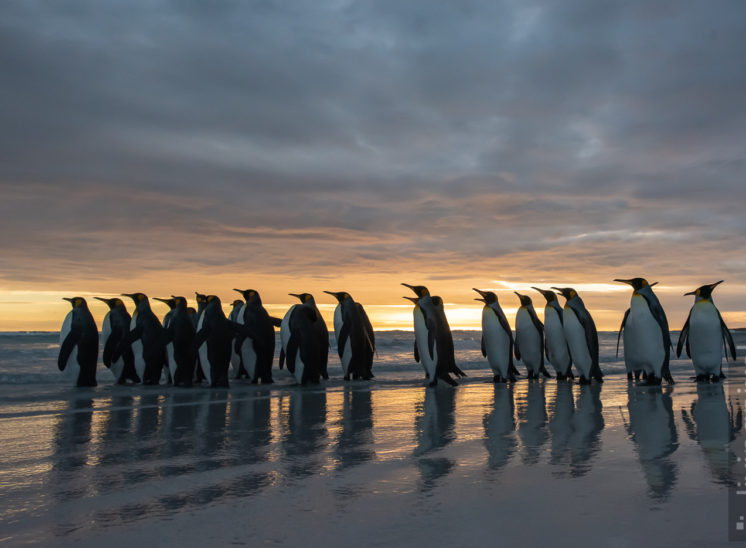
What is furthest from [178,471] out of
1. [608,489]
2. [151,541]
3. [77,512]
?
[608,489]

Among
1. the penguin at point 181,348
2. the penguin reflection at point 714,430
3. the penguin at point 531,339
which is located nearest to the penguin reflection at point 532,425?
the penguin reflection at point 714,430

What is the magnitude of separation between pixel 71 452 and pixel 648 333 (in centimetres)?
919

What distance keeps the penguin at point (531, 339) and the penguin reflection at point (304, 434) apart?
576cm

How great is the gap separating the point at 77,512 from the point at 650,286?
1053 centimetres

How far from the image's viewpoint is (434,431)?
5910 millimetres

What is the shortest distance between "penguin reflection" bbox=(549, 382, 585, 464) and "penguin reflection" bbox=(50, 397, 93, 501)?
298cm

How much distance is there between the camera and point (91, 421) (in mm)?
7129

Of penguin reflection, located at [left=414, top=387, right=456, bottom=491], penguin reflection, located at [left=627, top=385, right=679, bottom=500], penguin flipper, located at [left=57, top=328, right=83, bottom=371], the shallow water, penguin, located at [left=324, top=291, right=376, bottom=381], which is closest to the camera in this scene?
the shallow water

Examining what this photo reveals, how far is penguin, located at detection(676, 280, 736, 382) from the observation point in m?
11.6

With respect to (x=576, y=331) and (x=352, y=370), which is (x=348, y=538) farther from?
(x=352, y=370)

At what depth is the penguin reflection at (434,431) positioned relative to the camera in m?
4.17

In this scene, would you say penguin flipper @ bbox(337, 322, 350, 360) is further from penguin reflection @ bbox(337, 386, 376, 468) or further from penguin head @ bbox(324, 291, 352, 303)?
penguin reflection @ bbox(337, 386, 376, 468)

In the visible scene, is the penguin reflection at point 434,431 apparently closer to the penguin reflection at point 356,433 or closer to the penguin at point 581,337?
the penguin reflection at point 356,433

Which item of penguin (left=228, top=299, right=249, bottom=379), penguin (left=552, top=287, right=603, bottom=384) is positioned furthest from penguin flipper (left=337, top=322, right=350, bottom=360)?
penguin (left=552, top=287, right=603, bottom=384)
